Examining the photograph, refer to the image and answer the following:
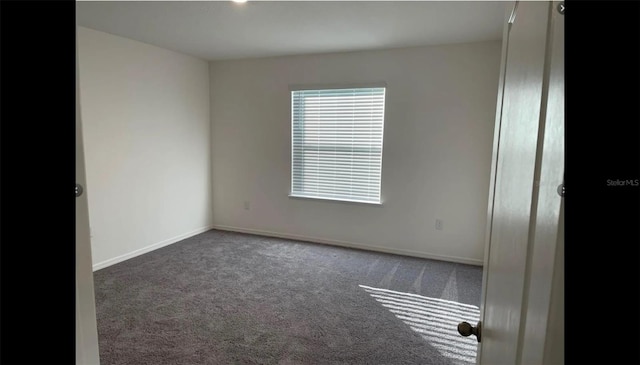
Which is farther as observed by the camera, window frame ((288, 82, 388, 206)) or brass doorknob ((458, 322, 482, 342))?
window frame ((288, 82, 388, 206))

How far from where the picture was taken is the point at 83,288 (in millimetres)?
652

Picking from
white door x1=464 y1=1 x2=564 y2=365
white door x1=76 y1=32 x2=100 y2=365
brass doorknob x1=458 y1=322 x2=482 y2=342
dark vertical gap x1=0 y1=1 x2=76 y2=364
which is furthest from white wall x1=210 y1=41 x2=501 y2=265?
dark vertical gap x1=0 y1=1 x2=76 y2=364

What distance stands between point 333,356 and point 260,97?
316 cm

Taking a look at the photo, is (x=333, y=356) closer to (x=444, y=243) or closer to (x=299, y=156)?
(x=444, y=243)

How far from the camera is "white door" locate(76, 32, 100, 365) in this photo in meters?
0.62

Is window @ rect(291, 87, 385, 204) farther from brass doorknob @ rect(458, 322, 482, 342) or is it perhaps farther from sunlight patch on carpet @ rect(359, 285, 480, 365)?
brass doorknob @ rect(458, 322, 482, 342)

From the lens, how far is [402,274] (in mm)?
3258

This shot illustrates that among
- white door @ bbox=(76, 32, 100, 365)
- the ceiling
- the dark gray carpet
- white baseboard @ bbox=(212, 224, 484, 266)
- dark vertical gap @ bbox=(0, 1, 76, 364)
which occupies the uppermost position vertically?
the ceiling

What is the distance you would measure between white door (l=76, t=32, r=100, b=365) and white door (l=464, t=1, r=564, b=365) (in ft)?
2.32

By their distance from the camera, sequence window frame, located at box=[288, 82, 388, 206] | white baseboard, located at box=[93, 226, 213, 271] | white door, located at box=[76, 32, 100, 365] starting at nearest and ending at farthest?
white door, located at box=[76, 32, 100, 365]
white baseboard, located at box=[93, 226, 213, 271]
window frame, located at box=[288, 82, 388, 206]

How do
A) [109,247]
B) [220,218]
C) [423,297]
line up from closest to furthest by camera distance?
[423,297]
[109,247]
[220,218]
